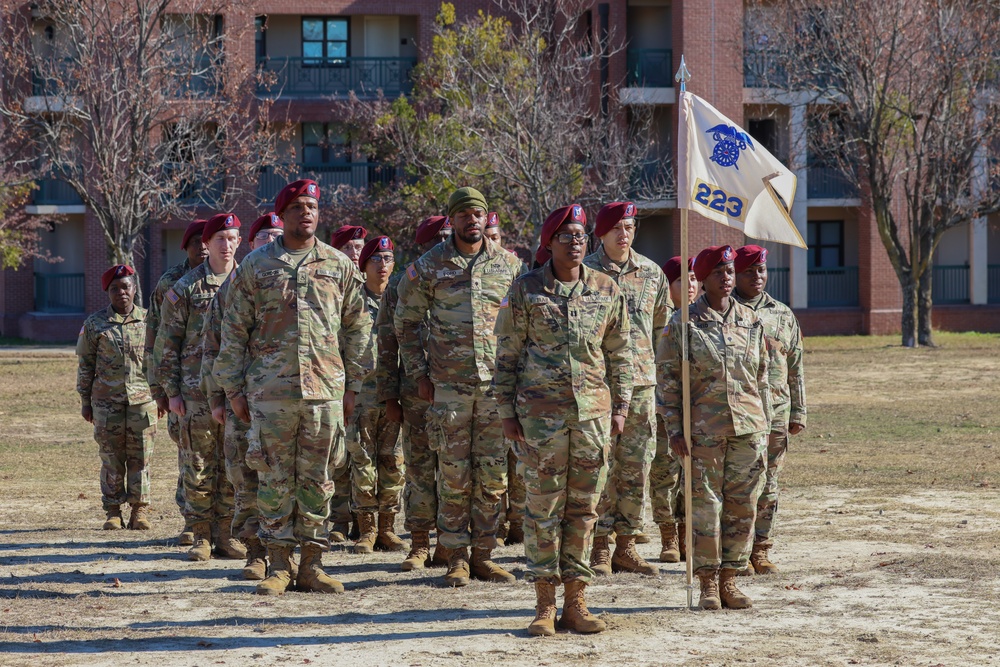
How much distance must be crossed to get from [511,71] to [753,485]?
86.6 ft

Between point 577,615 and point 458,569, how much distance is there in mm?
1530

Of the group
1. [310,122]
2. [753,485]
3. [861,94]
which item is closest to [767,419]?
[753,485]

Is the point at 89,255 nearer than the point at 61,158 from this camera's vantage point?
No

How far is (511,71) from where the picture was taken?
3369cm

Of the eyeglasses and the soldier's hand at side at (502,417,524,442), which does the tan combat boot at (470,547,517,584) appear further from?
the eyeglasses

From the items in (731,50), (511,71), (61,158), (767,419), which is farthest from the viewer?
(731,50)

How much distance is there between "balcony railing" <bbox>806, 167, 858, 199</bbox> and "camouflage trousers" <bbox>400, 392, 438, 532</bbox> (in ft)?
113

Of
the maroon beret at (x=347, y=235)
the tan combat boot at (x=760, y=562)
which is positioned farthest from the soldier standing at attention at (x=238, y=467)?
the tan combat boot at (x=760, y=562)

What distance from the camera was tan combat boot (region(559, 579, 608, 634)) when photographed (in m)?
7.83

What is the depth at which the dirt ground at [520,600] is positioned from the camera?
7.45 meters

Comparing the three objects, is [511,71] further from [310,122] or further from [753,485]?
[753,485]

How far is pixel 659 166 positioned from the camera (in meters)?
39.5

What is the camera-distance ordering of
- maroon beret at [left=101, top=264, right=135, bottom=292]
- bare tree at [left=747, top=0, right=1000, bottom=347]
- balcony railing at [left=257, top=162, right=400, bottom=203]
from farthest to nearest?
balcony railing at [left=257, top=162, right=400, bottom=203], bare tree at [left=747, top=0, right=1000, bottom=347], maroon beret at [left=101, top=264, right=135, bottom=292]

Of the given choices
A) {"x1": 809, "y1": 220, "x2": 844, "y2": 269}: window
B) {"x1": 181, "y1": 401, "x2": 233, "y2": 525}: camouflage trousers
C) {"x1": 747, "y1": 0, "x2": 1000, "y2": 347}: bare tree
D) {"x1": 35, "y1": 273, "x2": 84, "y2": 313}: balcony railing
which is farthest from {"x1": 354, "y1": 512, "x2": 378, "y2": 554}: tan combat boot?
{"x1": 35, "y1": 273, "x2": 84, "y2": 313}: balcony railing
